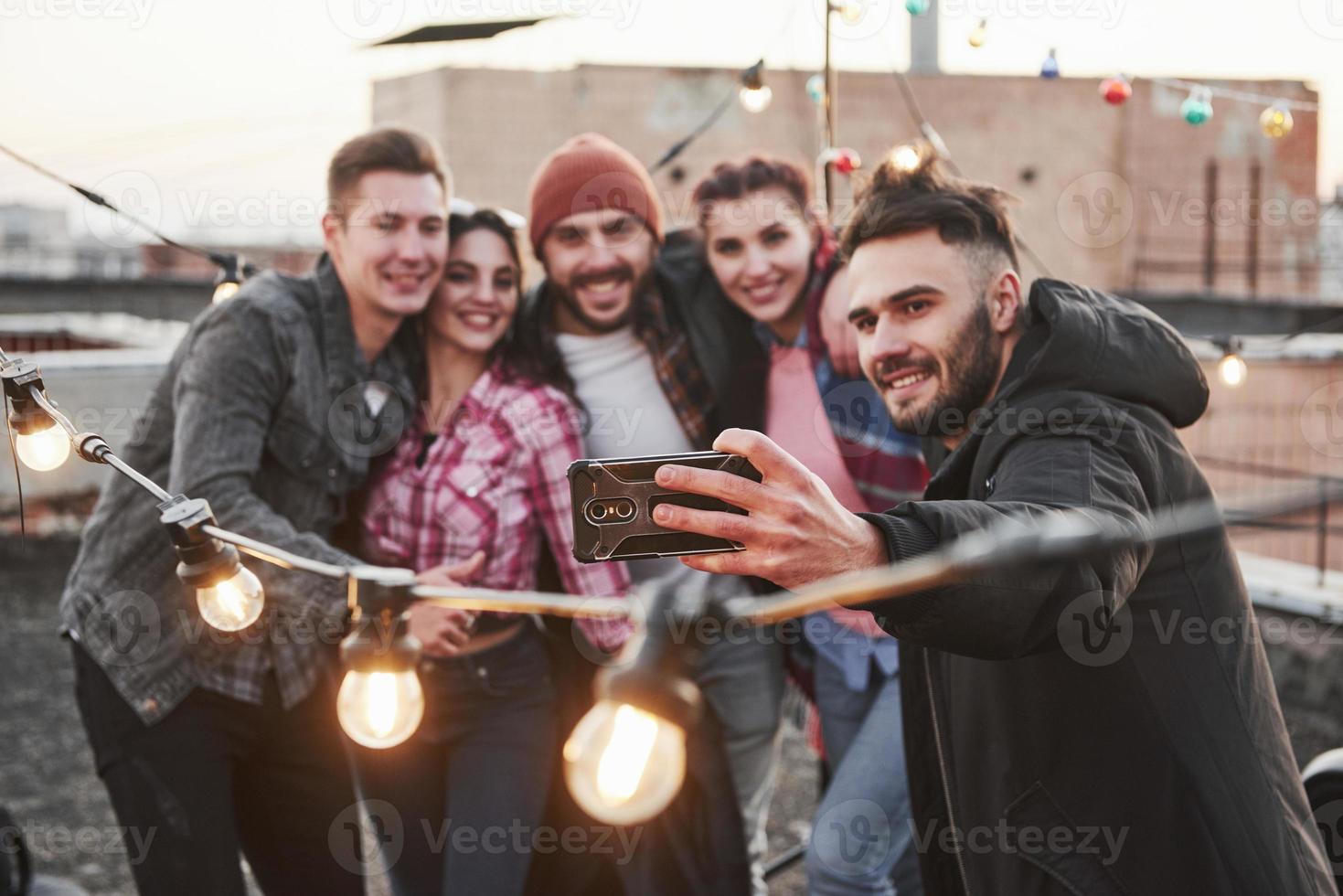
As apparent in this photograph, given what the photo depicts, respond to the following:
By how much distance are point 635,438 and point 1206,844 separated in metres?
2.02

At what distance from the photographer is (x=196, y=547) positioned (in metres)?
1.78

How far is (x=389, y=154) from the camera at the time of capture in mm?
3121

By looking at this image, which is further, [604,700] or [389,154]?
[389,154]

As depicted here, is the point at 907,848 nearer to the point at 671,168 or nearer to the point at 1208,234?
the point at 671,168

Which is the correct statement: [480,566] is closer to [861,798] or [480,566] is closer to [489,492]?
[489,492]

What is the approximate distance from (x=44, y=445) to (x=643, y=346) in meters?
1.86

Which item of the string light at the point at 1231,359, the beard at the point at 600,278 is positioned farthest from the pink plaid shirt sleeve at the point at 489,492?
the string light at the point at 1231,359

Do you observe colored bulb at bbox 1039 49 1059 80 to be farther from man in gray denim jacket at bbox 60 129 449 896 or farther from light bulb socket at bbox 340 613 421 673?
light bulb socket at bbox 340 613 421 673

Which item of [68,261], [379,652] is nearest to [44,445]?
[379,652]

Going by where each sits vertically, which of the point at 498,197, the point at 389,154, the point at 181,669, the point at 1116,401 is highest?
the point at 498,197

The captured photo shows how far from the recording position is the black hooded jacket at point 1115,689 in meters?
1.84

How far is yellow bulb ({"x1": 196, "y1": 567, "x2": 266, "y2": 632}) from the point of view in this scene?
1.85m

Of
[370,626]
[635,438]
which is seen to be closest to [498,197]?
[635,438]

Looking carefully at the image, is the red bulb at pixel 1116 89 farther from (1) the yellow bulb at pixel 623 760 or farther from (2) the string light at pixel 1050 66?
(1) the yellow bulb at pixel 623 760
